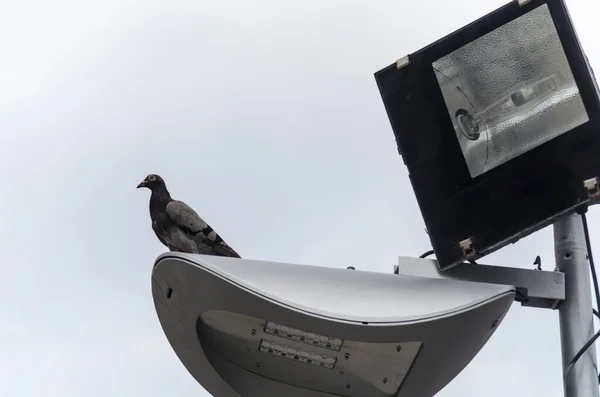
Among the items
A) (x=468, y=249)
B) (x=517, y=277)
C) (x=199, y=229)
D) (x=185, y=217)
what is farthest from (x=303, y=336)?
(x=185, y=217)

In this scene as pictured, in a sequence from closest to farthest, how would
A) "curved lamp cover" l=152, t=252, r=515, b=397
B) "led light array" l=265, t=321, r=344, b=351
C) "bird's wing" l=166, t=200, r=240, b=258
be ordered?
"curved lamp cover" l=152, t=252, r=515, b=397 → "led light array" l=265, t=321, r=344, b=351 → "bird's wing" l=166, t=200, r=240, b=258

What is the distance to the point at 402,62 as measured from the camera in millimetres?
2824

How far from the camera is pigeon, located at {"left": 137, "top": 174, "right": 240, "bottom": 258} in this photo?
4.23 meters

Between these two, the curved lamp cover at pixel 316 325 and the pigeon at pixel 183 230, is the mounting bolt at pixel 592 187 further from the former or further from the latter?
the pigeon at pixel 183 230

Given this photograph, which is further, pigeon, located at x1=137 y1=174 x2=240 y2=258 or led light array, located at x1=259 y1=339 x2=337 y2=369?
pigeon, located at x1=137 y1=174 x2=240 y2=258

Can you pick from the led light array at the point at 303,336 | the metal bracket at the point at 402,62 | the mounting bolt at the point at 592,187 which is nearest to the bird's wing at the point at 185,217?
the metal bracket at the point at 402,62

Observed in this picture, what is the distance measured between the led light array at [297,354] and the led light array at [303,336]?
0.07m

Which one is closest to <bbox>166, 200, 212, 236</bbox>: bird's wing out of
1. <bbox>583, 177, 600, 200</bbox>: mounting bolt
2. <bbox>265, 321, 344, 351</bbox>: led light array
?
<bbox>265, 321, 344, 351</bbox>: led light array

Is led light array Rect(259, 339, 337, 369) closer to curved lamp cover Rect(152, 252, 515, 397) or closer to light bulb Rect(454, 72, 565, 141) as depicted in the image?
curved lamp cover Rect(152, 252, 515, 397)

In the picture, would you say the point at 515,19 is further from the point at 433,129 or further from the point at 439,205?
the point at 439,205

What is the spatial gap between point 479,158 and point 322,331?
0.82 meters

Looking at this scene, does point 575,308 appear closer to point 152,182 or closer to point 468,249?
point 468,249

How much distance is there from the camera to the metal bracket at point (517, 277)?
2764 millimetres

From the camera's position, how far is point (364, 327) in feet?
7.50
